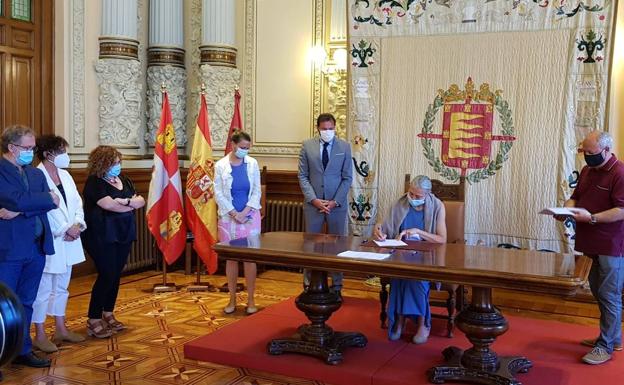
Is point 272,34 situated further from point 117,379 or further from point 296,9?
point 117,379

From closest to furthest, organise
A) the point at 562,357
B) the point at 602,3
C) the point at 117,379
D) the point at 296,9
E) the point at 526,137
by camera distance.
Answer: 1. the point at 117,379
2. the point at 562,357
3. the point at 602,3
4. the point at 526,137
5. the point at 296,9

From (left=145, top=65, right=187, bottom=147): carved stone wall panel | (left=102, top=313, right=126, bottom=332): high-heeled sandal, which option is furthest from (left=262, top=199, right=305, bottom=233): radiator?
(left=102, top=313, right=126, bottom=332): high-heeled sandal

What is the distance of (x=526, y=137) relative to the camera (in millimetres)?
5824

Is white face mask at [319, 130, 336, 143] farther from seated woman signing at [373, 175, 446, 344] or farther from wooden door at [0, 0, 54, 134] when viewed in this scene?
wooden door at [0, 0, 54, 134]

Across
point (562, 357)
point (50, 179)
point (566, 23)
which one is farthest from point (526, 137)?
point (50, 179)

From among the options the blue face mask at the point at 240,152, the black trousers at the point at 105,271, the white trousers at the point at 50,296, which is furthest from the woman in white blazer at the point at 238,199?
the white trousers at the point at 50,296

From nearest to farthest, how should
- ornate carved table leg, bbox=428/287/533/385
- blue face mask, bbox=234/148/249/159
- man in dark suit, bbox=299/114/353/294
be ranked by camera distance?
ornate carved table leg, bbox=428/287/533/385
blue face mask, bbox=234/148/249/159
man in dark suit, bbox=299/114/353/294

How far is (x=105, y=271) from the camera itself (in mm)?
4488

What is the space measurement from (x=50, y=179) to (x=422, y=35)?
11.9 ft

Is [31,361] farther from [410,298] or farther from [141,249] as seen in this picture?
[141,249]

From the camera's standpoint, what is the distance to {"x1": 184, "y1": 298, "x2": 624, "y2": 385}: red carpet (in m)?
3.73

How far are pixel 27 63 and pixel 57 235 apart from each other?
2.77 meters

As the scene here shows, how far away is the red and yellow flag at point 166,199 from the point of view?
6.07 meters

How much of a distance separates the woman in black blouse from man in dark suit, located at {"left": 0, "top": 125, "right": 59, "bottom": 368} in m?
0.52
